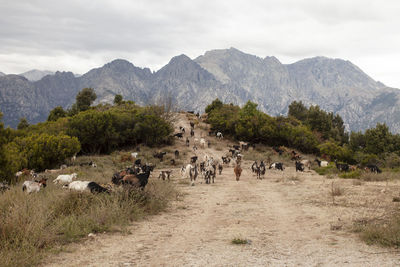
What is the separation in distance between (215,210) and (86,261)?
19.5 ft

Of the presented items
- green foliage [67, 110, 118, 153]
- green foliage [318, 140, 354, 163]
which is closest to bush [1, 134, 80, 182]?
green foliage [67, 110, 118, 153]

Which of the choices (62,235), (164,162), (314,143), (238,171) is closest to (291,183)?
(238,171)

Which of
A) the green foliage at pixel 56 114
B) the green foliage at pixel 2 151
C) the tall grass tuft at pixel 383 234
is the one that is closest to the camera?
the tall grass tuft at pixel 383 234

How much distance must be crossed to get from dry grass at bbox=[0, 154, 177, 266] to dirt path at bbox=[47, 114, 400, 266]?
0.46 m

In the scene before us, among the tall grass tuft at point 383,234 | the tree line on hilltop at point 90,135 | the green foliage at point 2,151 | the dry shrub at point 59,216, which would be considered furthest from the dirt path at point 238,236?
the tree line on hilltop at point 90,135

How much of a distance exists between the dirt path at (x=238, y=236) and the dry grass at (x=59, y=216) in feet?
1.51

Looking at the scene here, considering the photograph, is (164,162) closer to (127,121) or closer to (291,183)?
(127,121)

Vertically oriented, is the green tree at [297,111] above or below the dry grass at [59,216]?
above

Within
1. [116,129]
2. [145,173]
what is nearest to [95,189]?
[145,173]

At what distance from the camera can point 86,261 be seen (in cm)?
631

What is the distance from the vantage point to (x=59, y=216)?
905 centimetres

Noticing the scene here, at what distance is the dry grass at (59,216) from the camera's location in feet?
21.2

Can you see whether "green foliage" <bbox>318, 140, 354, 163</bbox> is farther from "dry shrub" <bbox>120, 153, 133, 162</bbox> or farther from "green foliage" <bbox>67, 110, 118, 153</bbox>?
"green foliage" <bbox>67, 110, 118, 153</bbox>

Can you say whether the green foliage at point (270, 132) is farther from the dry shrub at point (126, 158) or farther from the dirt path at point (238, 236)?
the dirt path at point (238, 236)
